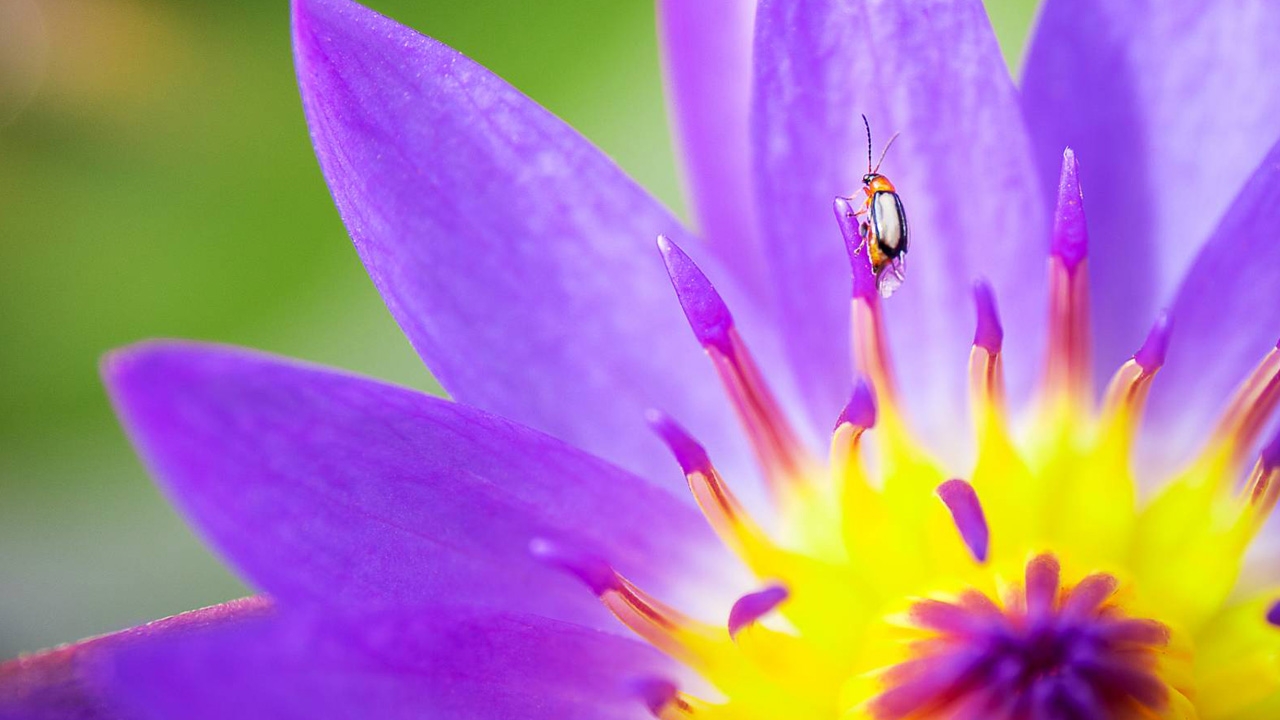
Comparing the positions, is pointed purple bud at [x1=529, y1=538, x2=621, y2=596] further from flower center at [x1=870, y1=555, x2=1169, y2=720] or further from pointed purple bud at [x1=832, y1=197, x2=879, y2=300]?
pointed purple bud at [x1=832, y1=197, x2=879, y2=300]

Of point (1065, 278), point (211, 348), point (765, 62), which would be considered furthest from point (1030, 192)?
point (211, 348)

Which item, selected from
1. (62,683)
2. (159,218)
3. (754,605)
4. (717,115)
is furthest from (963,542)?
(159,218)

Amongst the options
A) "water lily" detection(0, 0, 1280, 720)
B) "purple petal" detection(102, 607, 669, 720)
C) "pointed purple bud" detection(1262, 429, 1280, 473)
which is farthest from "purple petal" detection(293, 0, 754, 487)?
"pointed purple bud" detection(1262, 429, 1280, 473)

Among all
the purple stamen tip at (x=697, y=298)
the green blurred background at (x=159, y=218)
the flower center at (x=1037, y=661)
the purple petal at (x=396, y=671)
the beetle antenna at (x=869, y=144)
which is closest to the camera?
the purple petal at (x=396, y=671)

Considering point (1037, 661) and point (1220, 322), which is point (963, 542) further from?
point (1220, 322)

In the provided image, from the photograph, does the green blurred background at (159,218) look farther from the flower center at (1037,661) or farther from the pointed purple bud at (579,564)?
the flower center at (1037,661)

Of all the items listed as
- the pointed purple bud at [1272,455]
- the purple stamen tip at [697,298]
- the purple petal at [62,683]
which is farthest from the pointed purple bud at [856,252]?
the purple petal at [62,683]
